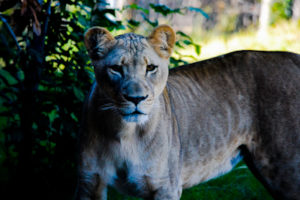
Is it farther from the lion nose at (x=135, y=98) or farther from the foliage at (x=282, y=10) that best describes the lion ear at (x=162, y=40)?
the foliage at (x=282, y=10)

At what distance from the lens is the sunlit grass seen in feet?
26.1

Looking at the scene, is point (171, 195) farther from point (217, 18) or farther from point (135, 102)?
point (217, 18)

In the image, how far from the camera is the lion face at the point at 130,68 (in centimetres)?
212

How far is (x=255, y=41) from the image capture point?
27.6 feet

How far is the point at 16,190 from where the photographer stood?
3.07m

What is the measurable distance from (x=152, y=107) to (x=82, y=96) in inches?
29.4

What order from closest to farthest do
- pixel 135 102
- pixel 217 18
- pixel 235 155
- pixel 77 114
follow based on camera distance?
pixel 135 102, pixel 235 155, pixel 77 114, pixel 217 18

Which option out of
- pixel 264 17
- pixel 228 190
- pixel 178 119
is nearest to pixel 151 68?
pixel 178 119


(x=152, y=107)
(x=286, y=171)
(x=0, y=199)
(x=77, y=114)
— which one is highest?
(x=152, y=107)

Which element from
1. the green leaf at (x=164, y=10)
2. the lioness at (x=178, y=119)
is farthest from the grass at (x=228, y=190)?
the green leaf at (x=164, y=10)

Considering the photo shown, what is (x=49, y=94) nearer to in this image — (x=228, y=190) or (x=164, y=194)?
(x=164, y=194)

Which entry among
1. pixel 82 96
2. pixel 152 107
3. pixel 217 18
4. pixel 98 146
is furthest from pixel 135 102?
pixel 217 18

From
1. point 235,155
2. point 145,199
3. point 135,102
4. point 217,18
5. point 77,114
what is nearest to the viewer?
point 135,102

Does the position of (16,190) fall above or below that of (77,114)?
below
